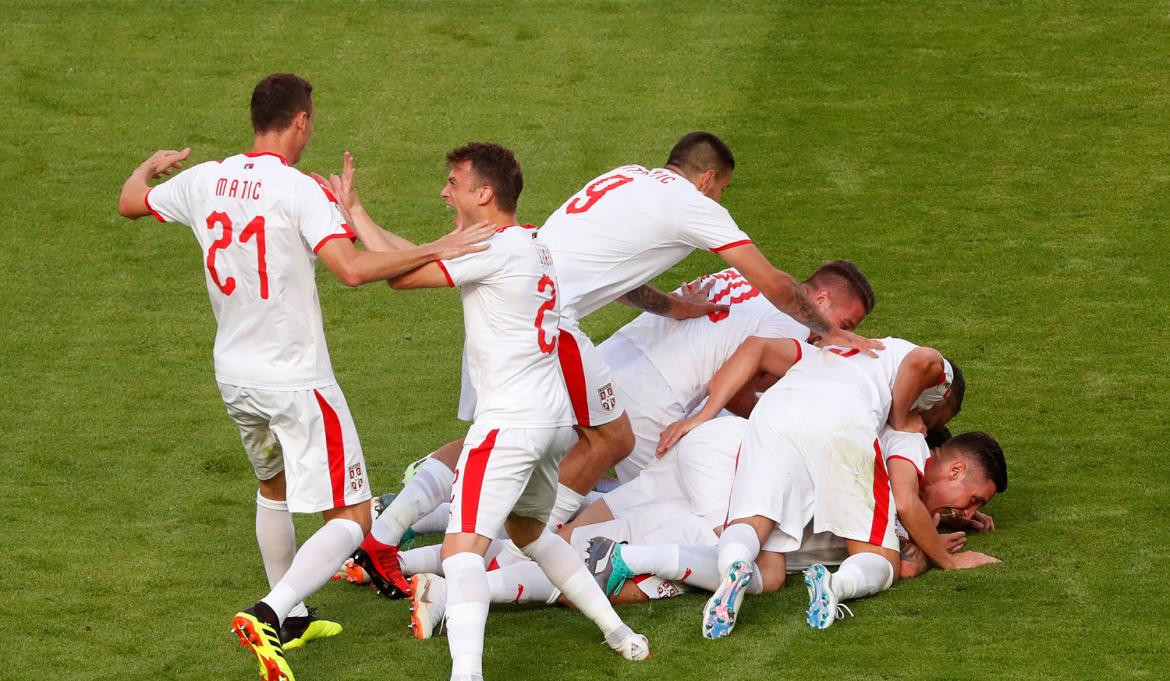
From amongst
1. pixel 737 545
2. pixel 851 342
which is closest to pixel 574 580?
pixel 737 545

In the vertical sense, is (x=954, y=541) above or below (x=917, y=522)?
below

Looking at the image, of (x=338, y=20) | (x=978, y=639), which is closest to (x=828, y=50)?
(x=338, y=20)

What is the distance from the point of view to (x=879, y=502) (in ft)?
21.1

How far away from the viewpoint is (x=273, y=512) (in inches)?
240

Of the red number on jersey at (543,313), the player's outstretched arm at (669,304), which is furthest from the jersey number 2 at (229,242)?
the player's outstretched arm at (669,304)

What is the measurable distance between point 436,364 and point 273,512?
3.66 meters

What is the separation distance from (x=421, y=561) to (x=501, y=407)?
1461 mm

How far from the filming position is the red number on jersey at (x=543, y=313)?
18.1 feet

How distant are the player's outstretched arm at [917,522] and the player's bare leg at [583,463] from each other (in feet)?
3.93

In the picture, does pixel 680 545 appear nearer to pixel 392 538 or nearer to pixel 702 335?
pixel 392 538

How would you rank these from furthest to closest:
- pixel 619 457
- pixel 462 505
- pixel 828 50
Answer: pixel 828 50 → pixel 619 457 → pixel 462 505

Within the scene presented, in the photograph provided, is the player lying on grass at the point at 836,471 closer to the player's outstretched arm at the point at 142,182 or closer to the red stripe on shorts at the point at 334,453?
the red stripe on shorts at the point at 334,453

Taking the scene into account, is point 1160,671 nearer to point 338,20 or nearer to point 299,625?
point 299,625

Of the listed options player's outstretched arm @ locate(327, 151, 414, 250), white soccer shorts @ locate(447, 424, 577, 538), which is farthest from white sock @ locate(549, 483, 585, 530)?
player's outstretched arm @ locate(327, 151, 414, 250)
